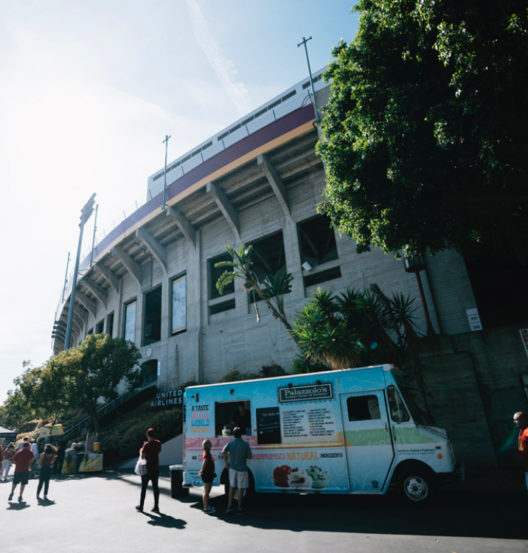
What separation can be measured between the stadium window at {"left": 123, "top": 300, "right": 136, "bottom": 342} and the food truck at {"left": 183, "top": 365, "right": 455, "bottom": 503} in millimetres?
23970

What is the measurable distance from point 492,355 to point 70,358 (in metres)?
23.7

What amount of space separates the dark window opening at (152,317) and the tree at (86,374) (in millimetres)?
5751

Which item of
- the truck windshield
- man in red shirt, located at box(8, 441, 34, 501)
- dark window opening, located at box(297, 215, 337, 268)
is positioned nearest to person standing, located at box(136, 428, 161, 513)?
man in red shirt, located at box(8, 441, 34, 501)

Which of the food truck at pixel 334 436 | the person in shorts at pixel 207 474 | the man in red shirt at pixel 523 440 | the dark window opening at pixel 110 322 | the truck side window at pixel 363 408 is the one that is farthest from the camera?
the dark window opening at pixel 110 322

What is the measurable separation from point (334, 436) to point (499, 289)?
32.9ft

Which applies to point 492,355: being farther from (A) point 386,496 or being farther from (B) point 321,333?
(A) point 386,496

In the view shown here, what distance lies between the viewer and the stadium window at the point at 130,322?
3121 cm

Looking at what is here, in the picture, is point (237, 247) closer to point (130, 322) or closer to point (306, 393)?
point (130, 322)

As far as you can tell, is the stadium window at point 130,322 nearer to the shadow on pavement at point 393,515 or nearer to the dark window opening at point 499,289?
the shadow on pavement at point 393,515

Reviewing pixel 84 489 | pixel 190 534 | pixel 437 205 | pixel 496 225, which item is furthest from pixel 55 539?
pixel 496 225

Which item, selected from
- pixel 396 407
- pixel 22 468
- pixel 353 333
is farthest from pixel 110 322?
pixel 396 407

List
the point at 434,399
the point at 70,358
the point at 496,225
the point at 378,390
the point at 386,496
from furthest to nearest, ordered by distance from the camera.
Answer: the point at 70,358
the point at 434,399
the point at 496,225
the point at 386,496
the point at 378,390

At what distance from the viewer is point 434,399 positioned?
13.0 meters

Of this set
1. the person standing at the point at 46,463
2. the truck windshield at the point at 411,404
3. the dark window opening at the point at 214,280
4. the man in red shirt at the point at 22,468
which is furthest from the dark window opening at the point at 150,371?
the truck windshield at the point at 411,404
